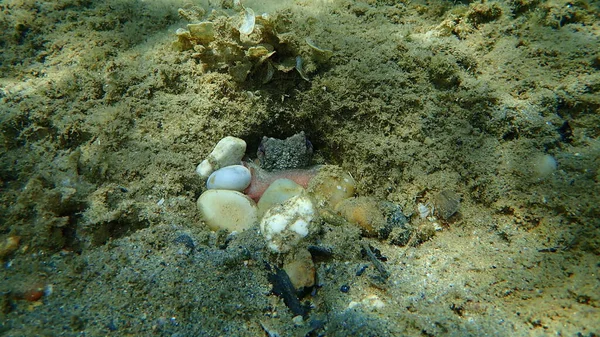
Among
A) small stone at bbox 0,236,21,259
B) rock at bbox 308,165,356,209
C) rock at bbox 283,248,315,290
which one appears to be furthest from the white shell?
small stone at bbox 0,236,21,259

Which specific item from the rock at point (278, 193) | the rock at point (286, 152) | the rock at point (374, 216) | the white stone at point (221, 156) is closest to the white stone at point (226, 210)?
the rock at point (278, 193)

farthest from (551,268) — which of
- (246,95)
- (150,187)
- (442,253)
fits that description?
(150,187)

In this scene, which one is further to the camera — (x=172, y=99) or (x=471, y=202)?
(x=172, y=99)

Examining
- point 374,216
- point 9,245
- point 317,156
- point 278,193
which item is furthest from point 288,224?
point 9,245

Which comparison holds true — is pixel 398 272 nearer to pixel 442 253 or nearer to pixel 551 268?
pixel 442 253

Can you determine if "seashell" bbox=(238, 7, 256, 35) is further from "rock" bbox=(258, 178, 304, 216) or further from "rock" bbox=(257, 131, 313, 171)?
"rock" bbox=(258, 178, 304, 216)

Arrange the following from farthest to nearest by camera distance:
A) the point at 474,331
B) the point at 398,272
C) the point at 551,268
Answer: the point at 398,272
the point at 551,268
the point at 474,331
